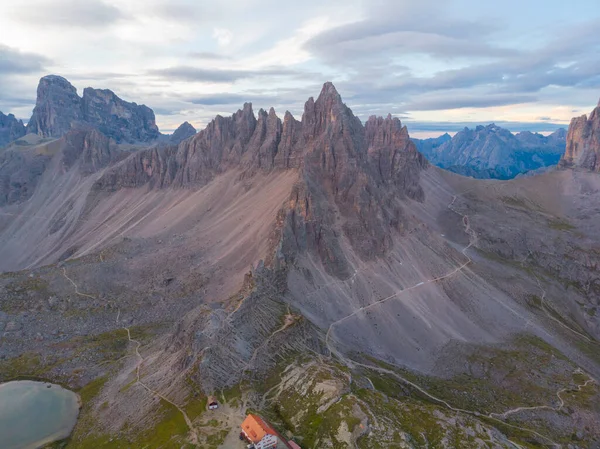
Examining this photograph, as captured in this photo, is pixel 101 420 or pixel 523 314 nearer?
pixel 101 420

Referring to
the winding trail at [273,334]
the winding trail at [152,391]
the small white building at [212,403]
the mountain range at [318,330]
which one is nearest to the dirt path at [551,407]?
the mountain range at [318,330]

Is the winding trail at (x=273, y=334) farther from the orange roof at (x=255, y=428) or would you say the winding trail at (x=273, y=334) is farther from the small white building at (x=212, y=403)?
the orange roof at (x=255, y=428)

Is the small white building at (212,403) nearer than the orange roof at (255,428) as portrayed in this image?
No

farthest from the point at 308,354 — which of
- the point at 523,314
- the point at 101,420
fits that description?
the point at 523,314

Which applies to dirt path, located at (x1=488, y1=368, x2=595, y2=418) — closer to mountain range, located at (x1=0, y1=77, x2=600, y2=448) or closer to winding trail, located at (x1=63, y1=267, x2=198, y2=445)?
mountain range, located at (x1=0, y1=77, x2=600, y2=448)

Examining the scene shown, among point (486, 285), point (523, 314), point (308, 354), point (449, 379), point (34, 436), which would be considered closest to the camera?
point (34, 436)

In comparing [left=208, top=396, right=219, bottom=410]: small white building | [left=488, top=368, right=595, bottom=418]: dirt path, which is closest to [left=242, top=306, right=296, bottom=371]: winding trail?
[left=208, top=396, right=219, bottom=410]: small white building

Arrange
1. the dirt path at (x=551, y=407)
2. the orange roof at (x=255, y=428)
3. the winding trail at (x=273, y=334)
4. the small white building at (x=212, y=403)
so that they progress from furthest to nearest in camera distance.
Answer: the dirt path at (x=551, y=407) → the winding trail at (x=273, y=334) → the small white building at (x=212, y=403) → the orange roof at (x=255, y=428)

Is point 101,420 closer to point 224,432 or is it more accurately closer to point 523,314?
point 224,432

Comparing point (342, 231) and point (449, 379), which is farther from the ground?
point (342, 231)
